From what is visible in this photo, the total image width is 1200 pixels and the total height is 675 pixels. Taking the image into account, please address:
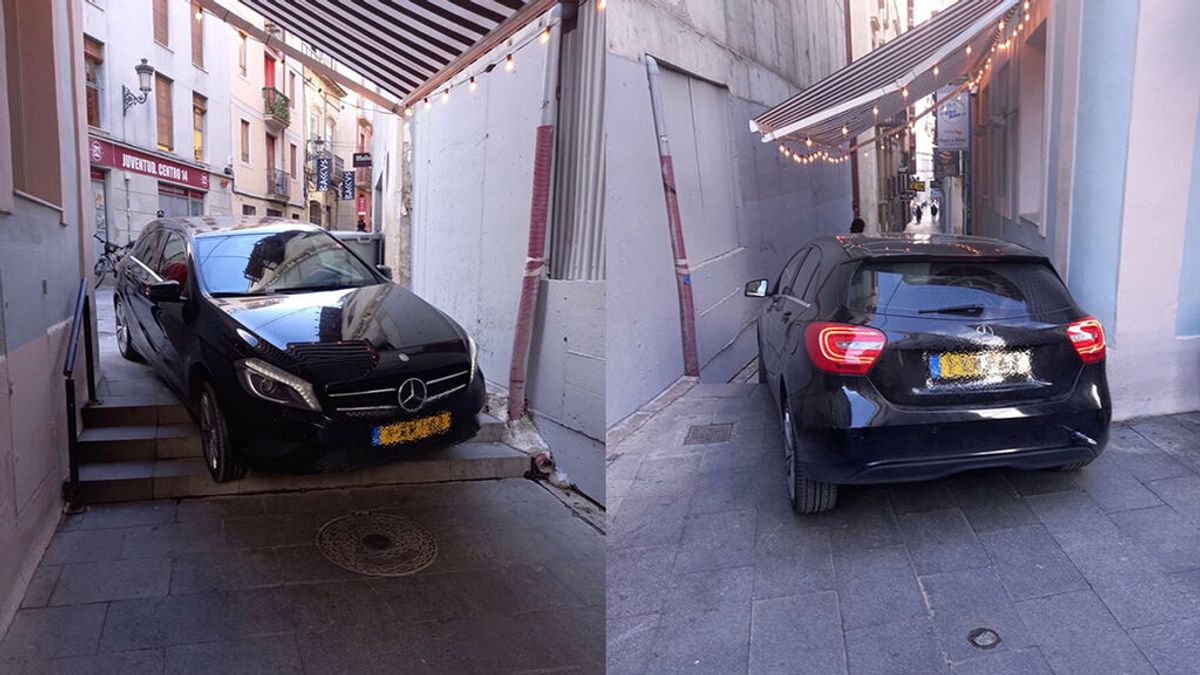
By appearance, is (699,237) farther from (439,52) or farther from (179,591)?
(179,591)

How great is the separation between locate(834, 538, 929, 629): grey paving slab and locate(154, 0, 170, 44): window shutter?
1342 cm

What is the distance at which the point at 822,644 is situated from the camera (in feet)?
10.3

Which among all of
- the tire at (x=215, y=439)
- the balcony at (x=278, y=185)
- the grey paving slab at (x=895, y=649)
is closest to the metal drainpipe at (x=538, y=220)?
the tire at (x=215, y=439)

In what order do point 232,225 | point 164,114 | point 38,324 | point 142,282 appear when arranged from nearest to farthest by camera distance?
point 38,324 < point 232,225 < point 142,282 < point 164,114

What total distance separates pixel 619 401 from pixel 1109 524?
3.24 m

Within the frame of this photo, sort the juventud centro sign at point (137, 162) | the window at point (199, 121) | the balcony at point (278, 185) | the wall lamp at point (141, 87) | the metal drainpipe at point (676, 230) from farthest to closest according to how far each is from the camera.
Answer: the balcony at point (278, 185)
the window at point (199, 121)
the juventud centro sign at point (137, 162)
the wall lamp at point (141, 87)
the metal drainpipe at point (676, 230)

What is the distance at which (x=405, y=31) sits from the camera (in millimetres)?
7816

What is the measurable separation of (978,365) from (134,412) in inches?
215

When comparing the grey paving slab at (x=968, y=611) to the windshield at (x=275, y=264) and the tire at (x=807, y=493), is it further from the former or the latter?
the windshield at (x=275, y=264)

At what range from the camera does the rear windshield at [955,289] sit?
3.86m

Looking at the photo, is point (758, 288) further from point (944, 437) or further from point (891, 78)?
A: point (891, 78)

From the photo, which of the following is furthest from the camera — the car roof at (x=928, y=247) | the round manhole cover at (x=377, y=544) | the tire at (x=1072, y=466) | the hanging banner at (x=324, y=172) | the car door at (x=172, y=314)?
the hanging banner at (x=324, y=172)

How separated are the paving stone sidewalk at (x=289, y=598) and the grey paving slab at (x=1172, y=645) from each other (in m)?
2.04

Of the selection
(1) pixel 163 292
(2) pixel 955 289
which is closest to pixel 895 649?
(2) pixel 955 289
